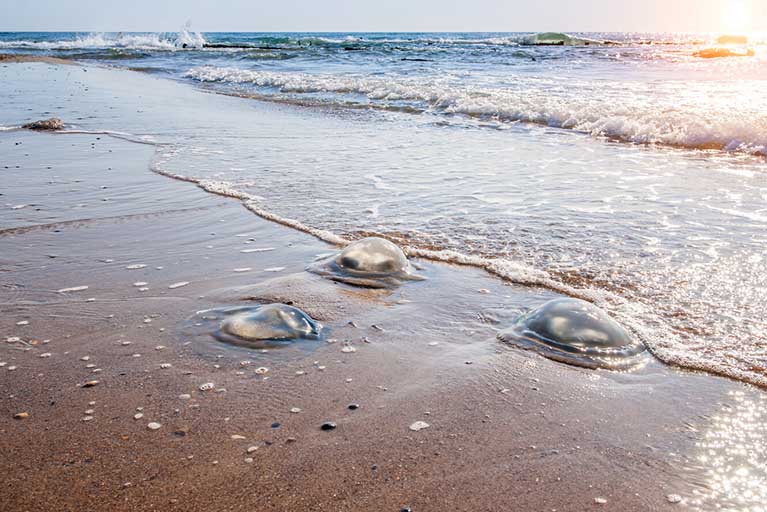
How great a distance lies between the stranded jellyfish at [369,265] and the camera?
3.29 meters

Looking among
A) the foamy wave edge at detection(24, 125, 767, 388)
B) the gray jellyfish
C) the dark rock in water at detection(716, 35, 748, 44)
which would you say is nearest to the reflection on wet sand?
the foamy wave edge at detection(24, 125, 767, 388)

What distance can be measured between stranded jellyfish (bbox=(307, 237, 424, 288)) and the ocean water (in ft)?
1.13

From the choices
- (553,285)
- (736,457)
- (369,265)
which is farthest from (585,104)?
(736,457)

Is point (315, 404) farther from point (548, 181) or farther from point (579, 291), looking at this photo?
point (548, 181)

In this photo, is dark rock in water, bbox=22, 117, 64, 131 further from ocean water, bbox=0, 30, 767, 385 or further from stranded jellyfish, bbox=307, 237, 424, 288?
stranded jellyfish, bbox=307, 237, 424, 288

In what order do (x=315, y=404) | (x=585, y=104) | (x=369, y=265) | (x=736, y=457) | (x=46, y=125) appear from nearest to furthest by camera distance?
1. (x=736, y=457)
2. (x=315, y=404)
3. (x=369, y=265)
4. (x=46, y=125)
5. (x=585, y=104)

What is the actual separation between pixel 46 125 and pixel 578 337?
7662mm

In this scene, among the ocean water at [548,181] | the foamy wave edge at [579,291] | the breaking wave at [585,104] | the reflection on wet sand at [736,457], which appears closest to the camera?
the reflection on wet sand at [736,457]

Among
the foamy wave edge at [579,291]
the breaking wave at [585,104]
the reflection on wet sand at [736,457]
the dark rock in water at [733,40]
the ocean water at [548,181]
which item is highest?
the dark rock in water at [733,40]

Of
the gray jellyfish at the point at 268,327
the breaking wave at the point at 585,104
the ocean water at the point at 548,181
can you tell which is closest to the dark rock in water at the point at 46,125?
the ocean water at the point at 548,181

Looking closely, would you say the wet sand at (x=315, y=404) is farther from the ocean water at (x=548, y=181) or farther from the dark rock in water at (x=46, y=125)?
the dark rock in water at (x=46, y=125)

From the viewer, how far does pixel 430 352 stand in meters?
2.52

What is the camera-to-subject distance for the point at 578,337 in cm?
254

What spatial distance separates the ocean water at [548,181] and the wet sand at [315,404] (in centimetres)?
41
